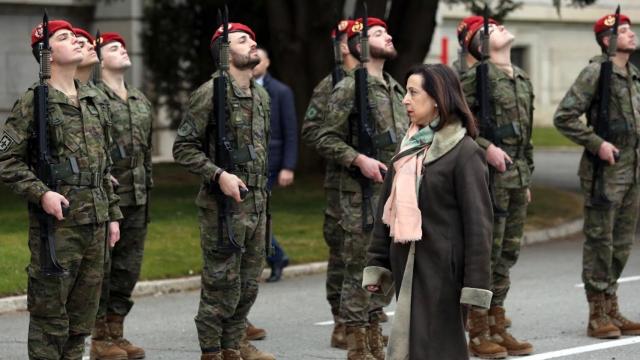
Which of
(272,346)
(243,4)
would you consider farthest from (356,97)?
(243,4)

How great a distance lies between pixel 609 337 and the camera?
996 centimetres

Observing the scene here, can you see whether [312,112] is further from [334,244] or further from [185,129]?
[185,129]

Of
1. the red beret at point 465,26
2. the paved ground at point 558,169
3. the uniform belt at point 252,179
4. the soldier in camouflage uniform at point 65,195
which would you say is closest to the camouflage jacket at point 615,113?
the red beret at point 465,26

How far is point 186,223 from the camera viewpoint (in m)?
15.6

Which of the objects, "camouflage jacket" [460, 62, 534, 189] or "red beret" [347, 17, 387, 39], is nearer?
"red beret" [347, 17, 387, 39]

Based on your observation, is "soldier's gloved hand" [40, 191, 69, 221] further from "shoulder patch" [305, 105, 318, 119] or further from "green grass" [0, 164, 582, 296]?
"green grass" [0, 164, 582, 296]

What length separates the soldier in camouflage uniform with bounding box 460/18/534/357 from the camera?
958cm

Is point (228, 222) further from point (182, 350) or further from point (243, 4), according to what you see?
point (243, 4)

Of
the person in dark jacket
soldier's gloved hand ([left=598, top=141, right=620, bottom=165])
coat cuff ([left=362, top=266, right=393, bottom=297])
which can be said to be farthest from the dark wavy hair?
the person in dark jacket

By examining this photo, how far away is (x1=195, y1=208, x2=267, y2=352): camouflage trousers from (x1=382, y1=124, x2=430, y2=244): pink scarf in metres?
2.13

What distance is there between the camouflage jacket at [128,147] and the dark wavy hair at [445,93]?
357 centimetres

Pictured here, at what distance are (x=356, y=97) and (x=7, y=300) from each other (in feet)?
12.7

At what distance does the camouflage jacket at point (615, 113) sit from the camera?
10.0m

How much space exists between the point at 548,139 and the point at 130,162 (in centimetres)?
2560
